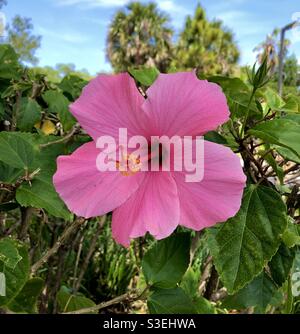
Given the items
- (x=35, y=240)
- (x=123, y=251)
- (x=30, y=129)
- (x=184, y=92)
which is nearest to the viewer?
(x=184, y=92)

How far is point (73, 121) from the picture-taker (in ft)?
3.21

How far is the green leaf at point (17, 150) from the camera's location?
748mm

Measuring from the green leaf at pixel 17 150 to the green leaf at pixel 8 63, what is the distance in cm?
41

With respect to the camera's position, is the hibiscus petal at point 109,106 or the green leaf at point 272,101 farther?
the green leaf at point 272,101

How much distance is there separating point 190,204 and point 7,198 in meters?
0.49

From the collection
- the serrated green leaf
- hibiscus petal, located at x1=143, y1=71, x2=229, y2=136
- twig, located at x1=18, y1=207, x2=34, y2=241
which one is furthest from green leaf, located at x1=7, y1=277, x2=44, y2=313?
hibiscus petal, located at x1=143, y1=71, x2=229, y2=136

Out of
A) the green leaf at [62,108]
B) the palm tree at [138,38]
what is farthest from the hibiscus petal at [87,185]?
the palm tree at [138,38]

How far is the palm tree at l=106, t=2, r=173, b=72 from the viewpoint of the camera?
858 inches

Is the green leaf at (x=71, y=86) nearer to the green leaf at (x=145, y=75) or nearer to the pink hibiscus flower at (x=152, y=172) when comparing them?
the green leaf at (x=145, y=75)

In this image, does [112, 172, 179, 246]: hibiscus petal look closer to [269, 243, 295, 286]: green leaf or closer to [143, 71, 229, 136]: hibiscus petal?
[143, 71, 229, 136]: hibiscus petal

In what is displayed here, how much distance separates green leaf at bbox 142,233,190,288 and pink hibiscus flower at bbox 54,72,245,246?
0.22 metres
